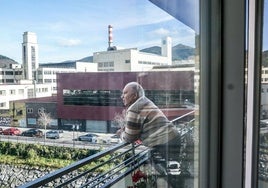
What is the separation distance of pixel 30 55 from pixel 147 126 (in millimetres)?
653

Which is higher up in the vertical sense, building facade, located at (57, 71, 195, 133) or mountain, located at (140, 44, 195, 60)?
mountain, located at (140, 44, 195, 60)

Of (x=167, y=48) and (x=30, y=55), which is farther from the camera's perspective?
(x=167, y=48)

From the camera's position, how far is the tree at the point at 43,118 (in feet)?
2.49

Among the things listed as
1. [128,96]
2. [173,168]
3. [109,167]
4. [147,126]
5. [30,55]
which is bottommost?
[173,168]

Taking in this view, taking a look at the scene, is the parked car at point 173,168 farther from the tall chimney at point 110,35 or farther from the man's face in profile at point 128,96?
the tall chimney at point 110,35

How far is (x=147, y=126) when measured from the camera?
49.6 inches

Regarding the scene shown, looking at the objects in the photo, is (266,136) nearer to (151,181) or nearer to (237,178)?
(237,178)

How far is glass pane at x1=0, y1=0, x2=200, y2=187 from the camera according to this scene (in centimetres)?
74

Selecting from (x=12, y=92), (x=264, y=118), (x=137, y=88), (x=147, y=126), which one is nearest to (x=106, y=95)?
(x=137, y=88)

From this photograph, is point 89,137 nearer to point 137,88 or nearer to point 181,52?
point 137,88

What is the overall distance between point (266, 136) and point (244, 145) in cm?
11

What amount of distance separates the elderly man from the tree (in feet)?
1.18

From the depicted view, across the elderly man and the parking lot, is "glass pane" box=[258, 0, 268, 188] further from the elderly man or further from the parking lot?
the parking lot

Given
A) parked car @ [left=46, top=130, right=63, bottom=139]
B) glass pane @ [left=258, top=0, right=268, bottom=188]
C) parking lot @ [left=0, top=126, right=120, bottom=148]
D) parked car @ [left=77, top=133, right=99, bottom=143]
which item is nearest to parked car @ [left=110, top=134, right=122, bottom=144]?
parking lot @ [left=0, top=126, right=120, bottom=148]
